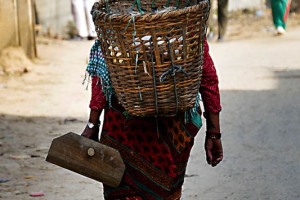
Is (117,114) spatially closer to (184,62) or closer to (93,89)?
(93,89)

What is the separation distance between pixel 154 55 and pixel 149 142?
0.63 meters

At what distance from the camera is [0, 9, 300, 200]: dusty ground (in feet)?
18.8

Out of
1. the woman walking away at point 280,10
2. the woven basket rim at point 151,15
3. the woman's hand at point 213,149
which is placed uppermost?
the woven basket rim at point 151,15

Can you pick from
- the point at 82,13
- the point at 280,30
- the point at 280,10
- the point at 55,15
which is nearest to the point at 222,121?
the point at 82,13

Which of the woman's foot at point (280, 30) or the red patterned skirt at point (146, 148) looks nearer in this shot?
the red patterned skirt at point (146, 148)

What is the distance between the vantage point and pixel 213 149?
372 centimetres

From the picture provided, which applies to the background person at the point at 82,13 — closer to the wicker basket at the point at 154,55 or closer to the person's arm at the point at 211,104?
the person's arm at the point at 211,104

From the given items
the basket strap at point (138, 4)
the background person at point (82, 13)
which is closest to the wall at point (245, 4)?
the background person at point (82, 13)

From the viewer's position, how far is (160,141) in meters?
3.49

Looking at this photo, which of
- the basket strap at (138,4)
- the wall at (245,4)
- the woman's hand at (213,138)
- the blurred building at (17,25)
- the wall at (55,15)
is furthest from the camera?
the wall at (245,4)

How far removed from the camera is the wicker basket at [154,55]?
2.91m

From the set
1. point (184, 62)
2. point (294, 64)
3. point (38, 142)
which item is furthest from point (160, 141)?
point (294, 64)

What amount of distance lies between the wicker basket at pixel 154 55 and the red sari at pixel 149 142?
1.14 ft

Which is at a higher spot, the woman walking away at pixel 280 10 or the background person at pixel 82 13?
the background person at pixel 82 13
